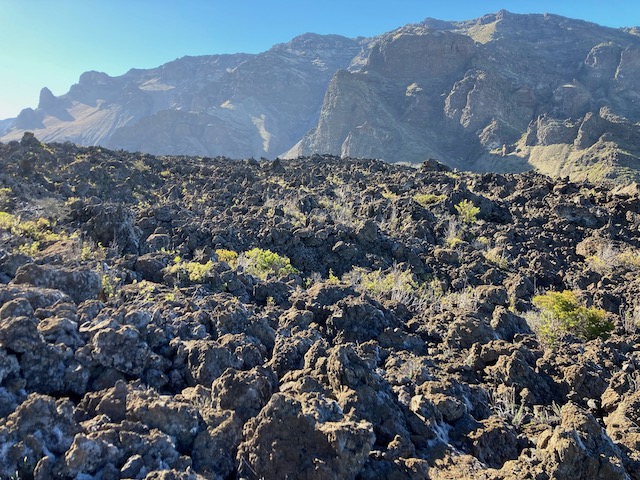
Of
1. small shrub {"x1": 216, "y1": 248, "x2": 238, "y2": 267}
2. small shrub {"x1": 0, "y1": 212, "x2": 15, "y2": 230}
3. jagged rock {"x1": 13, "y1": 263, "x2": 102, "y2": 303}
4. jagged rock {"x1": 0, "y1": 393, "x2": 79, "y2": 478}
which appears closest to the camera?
jagged rock {"x1": 0, "y1": 393, "x2": 79, "y2": 478}

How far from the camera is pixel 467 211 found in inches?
608

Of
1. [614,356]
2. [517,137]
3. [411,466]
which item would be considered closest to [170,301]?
[411,466]

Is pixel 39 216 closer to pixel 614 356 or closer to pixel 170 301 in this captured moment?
pixel 170 301

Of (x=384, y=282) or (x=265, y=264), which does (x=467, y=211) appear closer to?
(x=384, y=282)

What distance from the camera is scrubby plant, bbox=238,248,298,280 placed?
31.7 ft

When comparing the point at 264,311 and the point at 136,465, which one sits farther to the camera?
the point at 264,311

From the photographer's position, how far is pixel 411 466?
12.0 feet

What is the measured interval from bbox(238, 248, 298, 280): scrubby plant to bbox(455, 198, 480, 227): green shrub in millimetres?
7155

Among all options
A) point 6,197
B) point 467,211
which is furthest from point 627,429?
point 6,197

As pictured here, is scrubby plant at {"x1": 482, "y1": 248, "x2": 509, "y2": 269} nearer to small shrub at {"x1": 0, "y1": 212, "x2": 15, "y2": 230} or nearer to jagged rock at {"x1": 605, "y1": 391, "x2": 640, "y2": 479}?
jagged rock at {"x1": 605, "y1": 391, "x2": 640, "y2": 479}

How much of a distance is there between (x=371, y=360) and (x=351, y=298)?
1.93 m

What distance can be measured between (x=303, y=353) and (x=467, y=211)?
11.5 m

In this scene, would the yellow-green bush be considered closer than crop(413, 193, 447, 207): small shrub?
Yes

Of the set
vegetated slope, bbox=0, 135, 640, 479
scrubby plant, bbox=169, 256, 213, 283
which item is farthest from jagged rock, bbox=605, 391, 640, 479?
scrubby plant, bbox=169, 256, 213, 283
